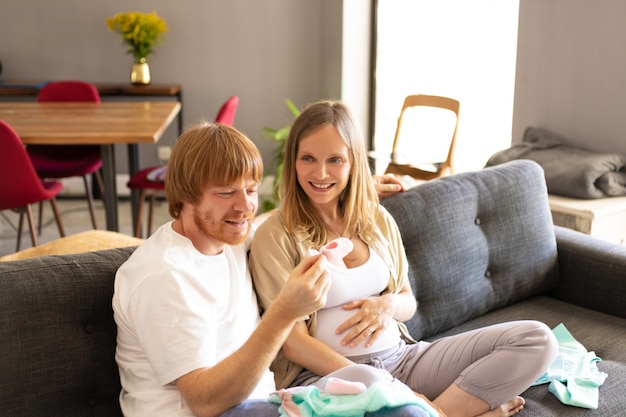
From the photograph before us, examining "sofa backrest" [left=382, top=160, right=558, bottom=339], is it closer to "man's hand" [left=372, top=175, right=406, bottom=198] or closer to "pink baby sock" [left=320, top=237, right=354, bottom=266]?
"man's hand" [left=372, top=175, right=406, bottom=198]

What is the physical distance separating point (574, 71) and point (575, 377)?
2.04m

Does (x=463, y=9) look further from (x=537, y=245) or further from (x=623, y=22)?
(x=537, y=245)

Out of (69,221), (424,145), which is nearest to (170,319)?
(424,145)

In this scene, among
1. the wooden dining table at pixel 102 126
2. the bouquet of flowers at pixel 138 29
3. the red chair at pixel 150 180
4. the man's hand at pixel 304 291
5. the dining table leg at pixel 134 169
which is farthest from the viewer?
the bouquet of flowers at pixel 138 29

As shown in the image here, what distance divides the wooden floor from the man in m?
3.21

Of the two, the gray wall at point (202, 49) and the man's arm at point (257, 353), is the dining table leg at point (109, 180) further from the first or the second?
the man's arm at point (257, 353)

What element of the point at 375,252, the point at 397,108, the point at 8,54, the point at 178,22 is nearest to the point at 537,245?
the point at 375,252

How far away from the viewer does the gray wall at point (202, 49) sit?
5.33 metres

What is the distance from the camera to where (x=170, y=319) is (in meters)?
1.36

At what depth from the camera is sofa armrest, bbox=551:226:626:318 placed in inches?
94.8

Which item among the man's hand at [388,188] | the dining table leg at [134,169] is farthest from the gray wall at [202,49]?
the man's hand at [388,188]

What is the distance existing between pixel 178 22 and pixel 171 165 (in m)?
4.12

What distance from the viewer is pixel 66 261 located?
1.61 meters

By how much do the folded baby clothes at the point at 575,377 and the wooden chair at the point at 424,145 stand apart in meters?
2.05
